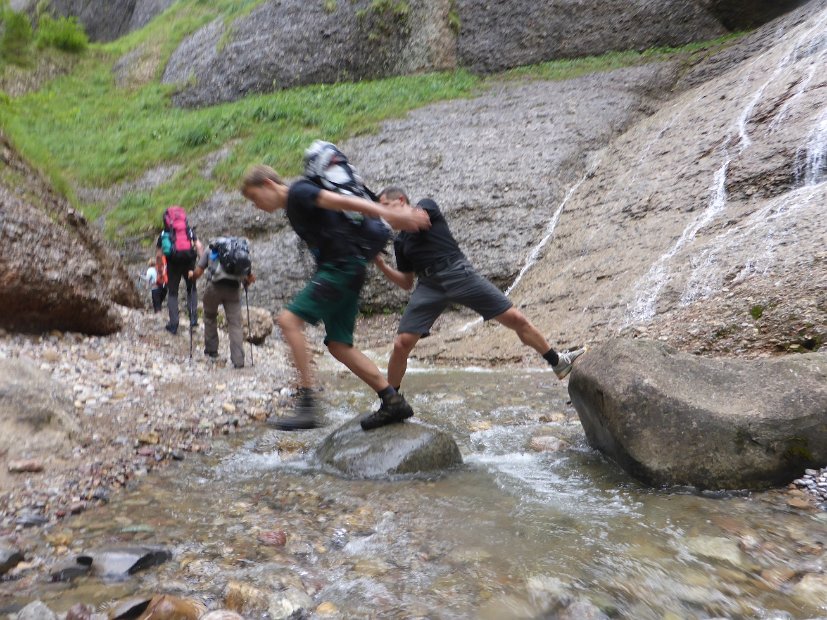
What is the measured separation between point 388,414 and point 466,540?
1524 millimetres

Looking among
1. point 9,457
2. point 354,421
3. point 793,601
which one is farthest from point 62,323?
point 793,601

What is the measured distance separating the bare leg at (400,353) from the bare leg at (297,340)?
35.5 inches

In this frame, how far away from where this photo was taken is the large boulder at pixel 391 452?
4125 mm

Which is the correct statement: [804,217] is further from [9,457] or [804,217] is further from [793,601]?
[9,457]

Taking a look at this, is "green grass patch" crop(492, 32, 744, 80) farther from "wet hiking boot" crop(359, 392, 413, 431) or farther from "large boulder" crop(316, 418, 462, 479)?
"large boulder" crop(316, 418, 462, 479)

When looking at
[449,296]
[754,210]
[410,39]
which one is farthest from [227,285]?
[410,39]

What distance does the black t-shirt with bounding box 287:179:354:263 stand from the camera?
13.3 feet

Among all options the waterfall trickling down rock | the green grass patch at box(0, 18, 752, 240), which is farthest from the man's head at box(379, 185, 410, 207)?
the green grass patch at box(0, 18, 752, 240)

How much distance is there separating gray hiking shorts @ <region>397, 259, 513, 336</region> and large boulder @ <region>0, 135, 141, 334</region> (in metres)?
4.68

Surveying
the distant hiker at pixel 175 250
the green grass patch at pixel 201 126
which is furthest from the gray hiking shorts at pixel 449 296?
the green grass patch at pixel 201 126

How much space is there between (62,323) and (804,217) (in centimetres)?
946

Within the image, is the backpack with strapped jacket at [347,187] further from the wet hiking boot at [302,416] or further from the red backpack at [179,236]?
the red backpack at [179,236]

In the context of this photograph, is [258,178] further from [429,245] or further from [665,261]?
[665,261]

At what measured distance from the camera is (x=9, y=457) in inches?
150
